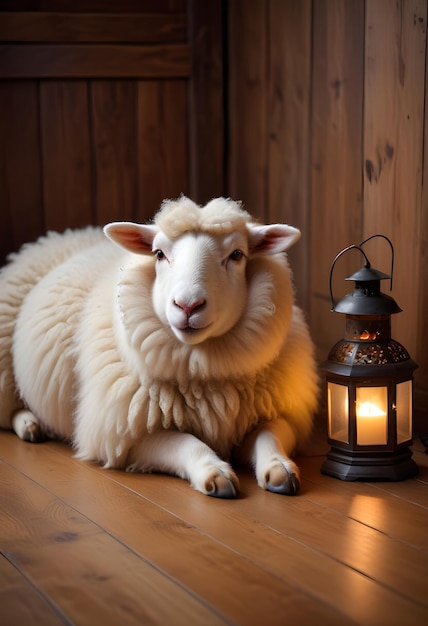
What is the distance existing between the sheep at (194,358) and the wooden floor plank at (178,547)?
11 cm

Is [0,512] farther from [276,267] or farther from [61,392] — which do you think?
[276,267]

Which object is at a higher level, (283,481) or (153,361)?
(153,361)

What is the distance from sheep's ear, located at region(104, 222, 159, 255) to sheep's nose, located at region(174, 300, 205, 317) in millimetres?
322

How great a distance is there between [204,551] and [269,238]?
39.5 inches

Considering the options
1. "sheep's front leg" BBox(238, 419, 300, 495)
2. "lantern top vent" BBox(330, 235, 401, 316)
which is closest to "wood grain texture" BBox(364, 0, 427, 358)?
"lantern top vent" BBox(330, 235, 401, 316)

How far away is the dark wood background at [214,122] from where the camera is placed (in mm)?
3201

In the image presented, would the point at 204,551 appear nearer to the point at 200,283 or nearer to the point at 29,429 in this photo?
the point at 200,283

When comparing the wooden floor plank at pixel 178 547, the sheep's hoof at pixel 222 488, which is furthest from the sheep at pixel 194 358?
the wooden floor plank at pixel 178 547

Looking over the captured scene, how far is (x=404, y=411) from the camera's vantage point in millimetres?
2602

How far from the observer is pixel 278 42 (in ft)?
12.0

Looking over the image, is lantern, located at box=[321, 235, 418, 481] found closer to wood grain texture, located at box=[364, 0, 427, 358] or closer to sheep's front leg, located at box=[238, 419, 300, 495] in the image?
sheep's front leg, located at box=[238, 419, 300, 495]

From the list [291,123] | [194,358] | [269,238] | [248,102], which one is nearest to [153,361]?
[194,358]

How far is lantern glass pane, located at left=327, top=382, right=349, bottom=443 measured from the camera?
2572 millimetres

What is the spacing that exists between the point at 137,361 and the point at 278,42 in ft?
5.58
